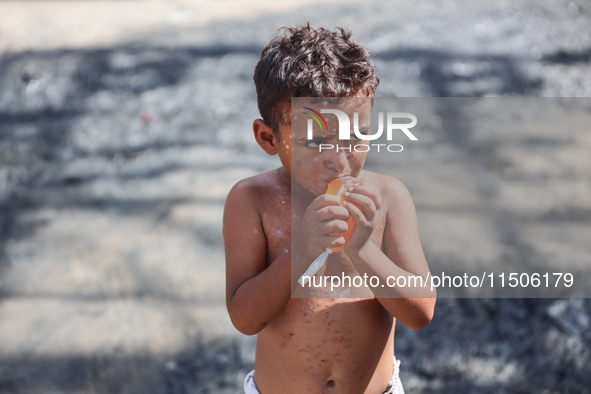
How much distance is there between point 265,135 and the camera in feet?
4.38

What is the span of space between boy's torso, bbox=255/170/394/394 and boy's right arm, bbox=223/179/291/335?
0.03 m

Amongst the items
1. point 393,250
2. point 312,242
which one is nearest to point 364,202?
point 312,242

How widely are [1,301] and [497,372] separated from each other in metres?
2.24

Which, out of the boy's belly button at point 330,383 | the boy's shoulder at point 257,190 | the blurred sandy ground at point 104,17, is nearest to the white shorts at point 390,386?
the boy's belly button at point 330,383

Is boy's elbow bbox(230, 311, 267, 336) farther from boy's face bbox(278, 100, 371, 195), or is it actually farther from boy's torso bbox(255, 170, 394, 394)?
boy's face bbox(278, 100, 371, 195)

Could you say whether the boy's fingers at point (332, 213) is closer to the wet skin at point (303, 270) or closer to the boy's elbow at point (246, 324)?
the wet skin at point (303, 270)

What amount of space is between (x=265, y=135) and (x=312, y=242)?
0.32m

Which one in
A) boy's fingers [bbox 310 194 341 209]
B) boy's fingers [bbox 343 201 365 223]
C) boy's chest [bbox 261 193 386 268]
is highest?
boy's fingers [bbox 310 194 341 209]

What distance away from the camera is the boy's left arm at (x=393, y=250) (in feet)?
3.82

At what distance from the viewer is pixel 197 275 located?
277cm

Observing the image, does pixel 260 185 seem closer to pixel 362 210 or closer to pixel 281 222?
pixel 281 222

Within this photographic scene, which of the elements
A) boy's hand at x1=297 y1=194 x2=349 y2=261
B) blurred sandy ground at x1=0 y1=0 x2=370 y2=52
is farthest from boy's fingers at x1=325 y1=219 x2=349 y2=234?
blurred sandy ground at x1=0 y1=0 x2=370 y2=52

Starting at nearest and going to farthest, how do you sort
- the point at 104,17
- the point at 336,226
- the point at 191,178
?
the point at 336,226, the point at 191,178, the point at 104,17

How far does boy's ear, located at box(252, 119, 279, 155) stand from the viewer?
1314 mm
